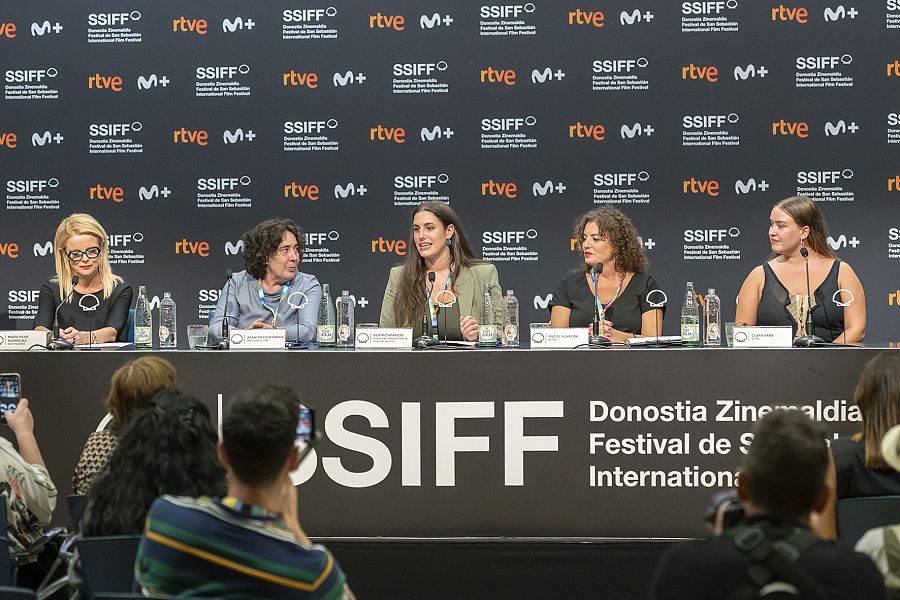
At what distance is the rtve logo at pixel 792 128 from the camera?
6.35 m

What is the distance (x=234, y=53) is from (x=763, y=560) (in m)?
5.77

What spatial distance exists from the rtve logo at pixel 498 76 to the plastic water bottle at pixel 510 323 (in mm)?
2178

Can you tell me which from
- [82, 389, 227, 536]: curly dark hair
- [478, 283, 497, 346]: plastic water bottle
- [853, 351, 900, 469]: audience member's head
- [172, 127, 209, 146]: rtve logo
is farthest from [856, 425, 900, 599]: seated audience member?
[172, 127, 209, 146]: rtve logo

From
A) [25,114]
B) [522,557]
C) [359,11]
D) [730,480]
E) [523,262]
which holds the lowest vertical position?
[522,557]

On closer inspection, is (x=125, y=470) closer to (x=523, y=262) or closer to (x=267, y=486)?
(x=267, y=486)

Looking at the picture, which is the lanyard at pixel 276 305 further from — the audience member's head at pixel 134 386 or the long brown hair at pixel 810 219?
the long brown hair at pixel 810 219

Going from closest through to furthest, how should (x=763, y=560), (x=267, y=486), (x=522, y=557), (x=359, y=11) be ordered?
(x=763, y=560) < (x=267, y=486) < (x=522, y=557) < (x=359, y=11)

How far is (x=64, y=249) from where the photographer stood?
4.77 m

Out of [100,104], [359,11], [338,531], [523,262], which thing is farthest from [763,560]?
[100,104]

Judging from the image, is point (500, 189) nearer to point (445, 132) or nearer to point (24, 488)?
point (445, 132)

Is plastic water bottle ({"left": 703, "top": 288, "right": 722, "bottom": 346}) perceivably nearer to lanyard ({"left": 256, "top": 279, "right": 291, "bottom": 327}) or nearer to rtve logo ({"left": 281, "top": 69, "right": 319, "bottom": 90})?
lanyard ({"left": 256, "top": 279, "right": 291, "bottom": 327})

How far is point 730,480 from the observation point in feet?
12.7

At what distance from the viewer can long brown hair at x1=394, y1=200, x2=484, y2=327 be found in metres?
4.71

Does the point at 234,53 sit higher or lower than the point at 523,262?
higher
